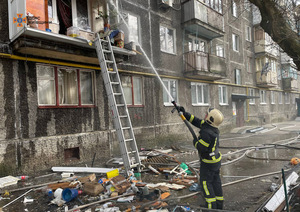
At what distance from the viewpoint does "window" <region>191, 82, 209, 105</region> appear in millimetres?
12742

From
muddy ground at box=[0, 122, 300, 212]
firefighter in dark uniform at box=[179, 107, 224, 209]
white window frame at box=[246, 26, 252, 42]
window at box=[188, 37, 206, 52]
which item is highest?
white window frame at box=[246, 26, 252, 42]

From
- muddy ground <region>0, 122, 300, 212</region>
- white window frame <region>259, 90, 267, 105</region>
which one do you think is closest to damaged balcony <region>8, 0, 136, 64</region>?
muddy ground <region>0, 122, 300, 212</region>

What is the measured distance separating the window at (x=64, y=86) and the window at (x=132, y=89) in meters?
1.49

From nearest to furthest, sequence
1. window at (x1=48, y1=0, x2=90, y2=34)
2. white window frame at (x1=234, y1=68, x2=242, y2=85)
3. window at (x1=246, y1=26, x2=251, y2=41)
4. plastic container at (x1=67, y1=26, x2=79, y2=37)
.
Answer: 1. plastic container at (x1=67, y1=26, x2=79, y2=37)
2. window at (x1=48, y1=0, x2=90, y2=34)
3. white window frame at (x1=234, y1=68, x2=242, y2=85)
4. window at (x1=246, y1=26, x2=251, y2=41)

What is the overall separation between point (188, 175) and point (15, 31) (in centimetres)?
593

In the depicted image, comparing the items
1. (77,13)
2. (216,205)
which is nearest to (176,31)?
(77,13)

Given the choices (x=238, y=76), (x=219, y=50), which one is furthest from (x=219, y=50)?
(x=238, y=76)

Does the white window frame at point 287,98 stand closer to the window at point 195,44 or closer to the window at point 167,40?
the window at point 195,44

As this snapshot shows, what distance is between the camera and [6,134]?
5.91 metres

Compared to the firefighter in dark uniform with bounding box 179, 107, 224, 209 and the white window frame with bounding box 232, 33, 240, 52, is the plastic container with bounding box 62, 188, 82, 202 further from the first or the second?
the white window frame with bounding box 232, 33, 240, 52

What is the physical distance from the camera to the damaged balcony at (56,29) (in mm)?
5797

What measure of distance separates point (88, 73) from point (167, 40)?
5.01 metres

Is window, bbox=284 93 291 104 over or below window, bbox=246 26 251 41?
below

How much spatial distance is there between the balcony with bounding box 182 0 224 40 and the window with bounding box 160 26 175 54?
39.8 inches
